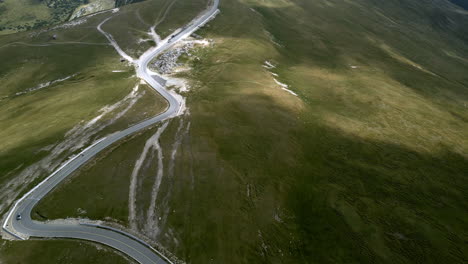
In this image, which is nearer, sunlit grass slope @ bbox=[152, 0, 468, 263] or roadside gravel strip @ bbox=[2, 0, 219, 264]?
→ roadside gravel strip @ bbox=[2, 0, 219, 264]

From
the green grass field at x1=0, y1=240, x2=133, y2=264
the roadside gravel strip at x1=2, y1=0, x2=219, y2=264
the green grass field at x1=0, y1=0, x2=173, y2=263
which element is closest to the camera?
the green grass field at x1=0, y1=240, x2=133, y2=264

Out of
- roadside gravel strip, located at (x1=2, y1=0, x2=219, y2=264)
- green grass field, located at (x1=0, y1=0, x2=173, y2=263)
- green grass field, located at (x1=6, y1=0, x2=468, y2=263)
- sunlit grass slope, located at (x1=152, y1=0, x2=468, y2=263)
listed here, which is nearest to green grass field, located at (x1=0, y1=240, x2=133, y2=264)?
green grass field, located at (x1=0, y1=0, x2=173, y2=263)

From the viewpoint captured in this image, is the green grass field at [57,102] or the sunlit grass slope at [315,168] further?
the green grass field at [57,102]

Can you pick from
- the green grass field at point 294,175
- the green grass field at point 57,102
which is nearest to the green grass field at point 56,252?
the green grass field at point 57,102

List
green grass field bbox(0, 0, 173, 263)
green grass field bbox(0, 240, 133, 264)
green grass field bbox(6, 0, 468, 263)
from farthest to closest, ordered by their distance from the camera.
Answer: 1. green grass field bbox(0, 0, 173, 263)
2. green grass field bbox(6, 0, 468, 263)
3. green grass field bbox(0, 240, 133, 264)

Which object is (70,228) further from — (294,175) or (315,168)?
(315,168)


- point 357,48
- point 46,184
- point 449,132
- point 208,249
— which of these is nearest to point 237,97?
point 208,249

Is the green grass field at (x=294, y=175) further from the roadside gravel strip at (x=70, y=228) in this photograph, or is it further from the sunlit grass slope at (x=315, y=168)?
the roadside gravel strip at (x=70, y=228)

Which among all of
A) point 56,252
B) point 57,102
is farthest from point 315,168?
point 57,102

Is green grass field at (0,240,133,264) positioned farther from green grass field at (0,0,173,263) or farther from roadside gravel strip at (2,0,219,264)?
roadside gravel strip at (2,0,219,264)
